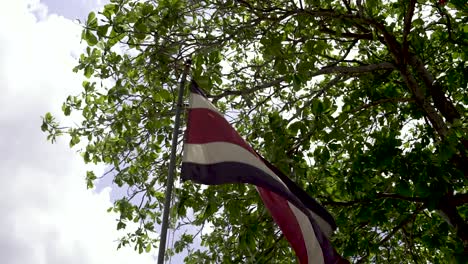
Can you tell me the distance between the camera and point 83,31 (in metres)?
6.48

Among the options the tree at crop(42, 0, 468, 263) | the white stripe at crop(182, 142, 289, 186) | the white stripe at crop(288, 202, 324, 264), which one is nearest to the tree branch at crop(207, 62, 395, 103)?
the tree at crop(42, 0, 468, 263)

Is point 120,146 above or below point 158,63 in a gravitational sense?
below

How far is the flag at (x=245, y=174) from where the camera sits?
181 inches

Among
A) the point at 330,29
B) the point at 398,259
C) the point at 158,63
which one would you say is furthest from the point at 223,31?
the point at 398,259

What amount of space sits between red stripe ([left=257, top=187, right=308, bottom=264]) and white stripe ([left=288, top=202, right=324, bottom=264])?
0.03 m

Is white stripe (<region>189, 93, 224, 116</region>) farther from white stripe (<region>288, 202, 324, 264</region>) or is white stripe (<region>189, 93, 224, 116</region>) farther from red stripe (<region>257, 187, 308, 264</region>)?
white stripe (<region>288, 202, 324, 264</region>)

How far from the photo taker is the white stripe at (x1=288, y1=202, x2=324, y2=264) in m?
4.67

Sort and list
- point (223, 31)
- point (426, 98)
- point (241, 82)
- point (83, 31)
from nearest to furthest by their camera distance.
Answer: point (83, 31), point (223, 31), point (426, 98), point (241, 82)

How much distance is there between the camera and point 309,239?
15.3ft

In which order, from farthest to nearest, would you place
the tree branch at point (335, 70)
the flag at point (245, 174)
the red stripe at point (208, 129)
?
1. the tree branch at point (335, 70)
2. the red stripe at point (208, 129)
3. the flag at point (245, 174)

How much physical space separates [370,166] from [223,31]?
260cm

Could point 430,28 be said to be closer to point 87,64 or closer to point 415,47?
point 415,47

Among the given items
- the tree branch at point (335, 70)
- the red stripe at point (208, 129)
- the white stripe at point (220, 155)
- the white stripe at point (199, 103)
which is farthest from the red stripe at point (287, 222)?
the tree branch at point (335, 70)

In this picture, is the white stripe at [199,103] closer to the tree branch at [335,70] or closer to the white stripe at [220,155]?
the white stripe at [220,155]
